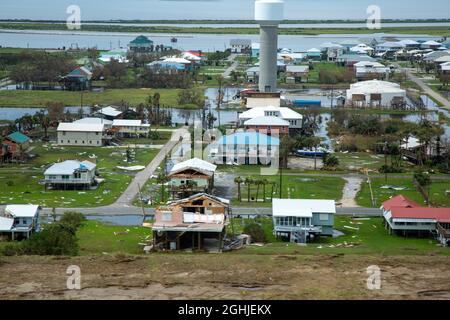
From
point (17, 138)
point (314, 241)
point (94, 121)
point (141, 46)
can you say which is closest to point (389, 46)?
point (141, 46)

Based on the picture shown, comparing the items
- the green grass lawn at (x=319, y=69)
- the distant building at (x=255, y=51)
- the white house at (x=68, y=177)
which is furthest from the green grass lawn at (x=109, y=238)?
the distant building at (x=255, y=51)

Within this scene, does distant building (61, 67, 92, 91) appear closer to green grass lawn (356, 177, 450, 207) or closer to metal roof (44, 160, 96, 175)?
metal roof (44, 160, 96, 175)

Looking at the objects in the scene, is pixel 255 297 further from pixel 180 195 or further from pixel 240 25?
pixel 240 25

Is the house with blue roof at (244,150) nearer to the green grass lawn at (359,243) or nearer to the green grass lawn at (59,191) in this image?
the green grass lawn at (59,191)

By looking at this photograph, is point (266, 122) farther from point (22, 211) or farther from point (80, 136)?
point (22, 211)

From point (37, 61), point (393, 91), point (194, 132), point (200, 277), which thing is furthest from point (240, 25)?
point (200, 277)
